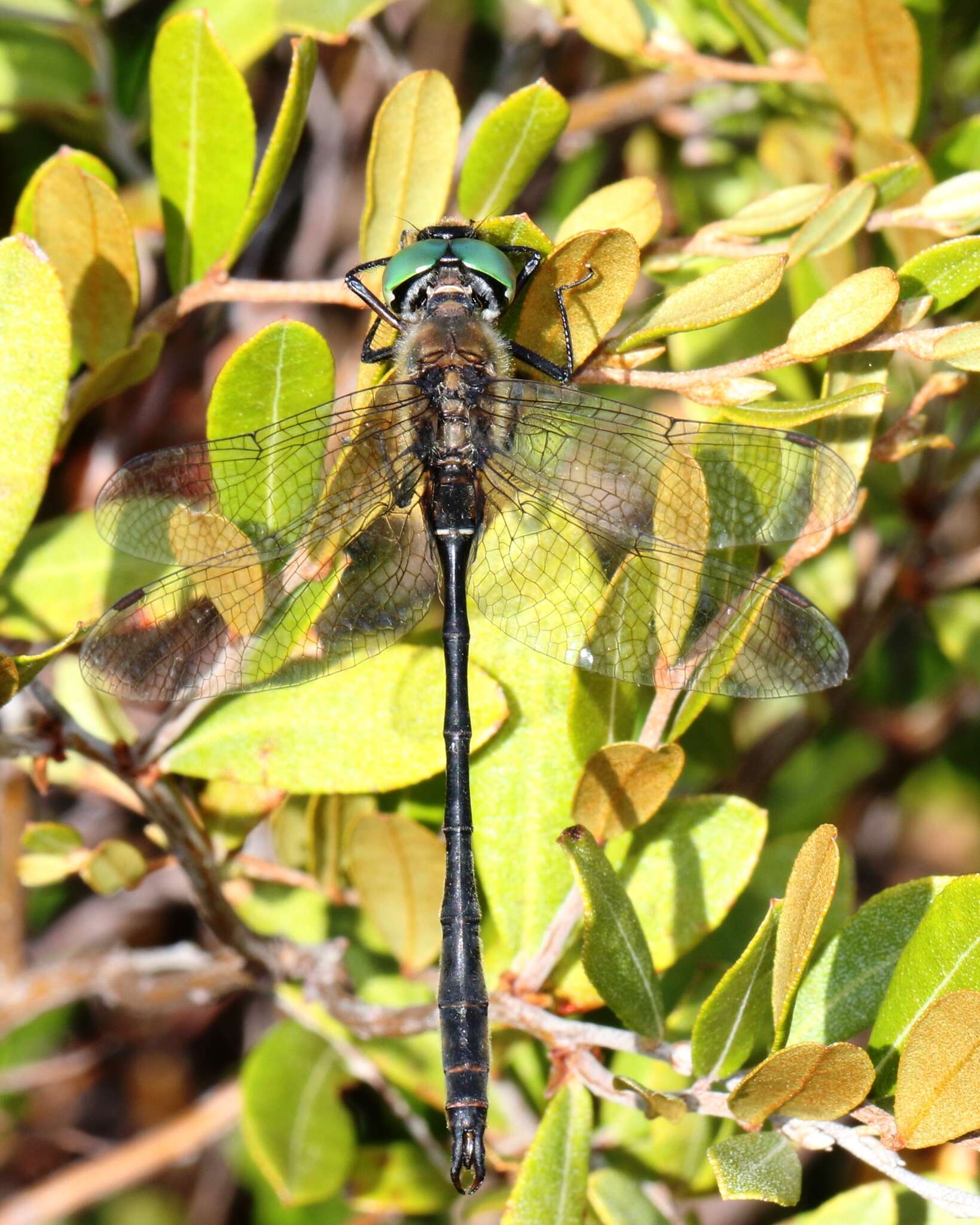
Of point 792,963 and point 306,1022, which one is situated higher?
point 792,963

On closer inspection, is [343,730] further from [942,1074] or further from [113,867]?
[942,1074]

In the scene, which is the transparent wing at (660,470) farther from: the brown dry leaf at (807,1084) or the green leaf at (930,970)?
the brown dry leaf at (807,1084)

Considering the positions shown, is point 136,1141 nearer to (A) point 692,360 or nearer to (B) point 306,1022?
(B) point 306,1022

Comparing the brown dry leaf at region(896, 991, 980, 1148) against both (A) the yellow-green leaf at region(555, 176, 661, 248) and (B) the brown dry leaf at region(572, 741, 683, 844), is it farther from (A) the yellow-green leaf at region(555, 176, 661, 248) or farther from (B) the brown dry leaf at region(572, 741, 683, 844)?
(A) the yellow-green leaf at region(555, 176, 661, 248)

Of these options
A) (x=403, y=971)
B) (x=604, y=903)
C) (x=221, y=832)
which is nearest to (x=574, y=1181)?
(x=604, y=903)

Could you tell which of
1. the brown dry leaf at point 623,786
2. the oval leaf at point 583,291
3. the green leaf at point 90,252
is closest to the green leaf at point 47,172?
the green leaf at point 90,252

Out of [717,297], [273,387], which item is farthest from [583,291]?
[273,387]

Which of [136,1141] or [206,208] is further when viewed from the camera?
[136,1141]
